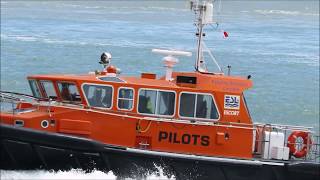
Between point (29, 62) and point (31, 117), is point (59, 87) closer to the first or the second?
point (31, 117)

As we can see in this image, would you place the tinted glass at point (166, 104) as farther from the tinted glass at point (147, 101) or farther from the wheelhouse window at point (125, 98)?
the wheelhouse window at point (125, 98)

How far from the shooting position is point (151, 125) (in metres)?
12.4

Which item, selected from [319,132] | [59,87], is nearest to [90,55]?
[319,132]

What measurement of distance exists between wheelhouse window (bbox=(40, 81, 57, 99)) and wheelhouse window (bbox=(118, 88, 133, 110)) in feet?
3.58

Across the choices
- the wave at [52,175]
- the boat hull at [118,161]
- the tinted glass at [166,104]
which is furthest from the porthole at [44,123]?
the tinted glass at [166,104]

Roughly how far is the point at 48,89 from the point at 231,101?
305 cm

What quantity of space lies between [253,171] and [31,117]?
3.76m

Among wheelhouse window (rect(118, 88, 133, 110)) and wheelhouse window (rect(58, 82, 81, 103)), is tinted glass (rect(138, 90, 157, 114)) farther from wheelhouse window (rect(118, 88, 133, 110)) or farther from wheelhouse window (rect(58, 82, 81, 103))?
wheelhouse window (rect(58, 82, 81, 103))

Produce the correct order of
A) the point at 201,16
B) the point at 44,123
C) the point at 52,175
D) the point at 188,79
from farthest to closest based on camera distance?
the point at 201,16 < the point at 188,79 < the point at 44,123 < the point at 52,175

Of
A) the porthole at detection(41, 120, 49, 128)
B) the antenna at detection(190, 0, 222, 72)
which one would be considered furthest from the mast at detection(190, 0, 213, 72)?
the porthole at detection(41, 120, 49, 128)

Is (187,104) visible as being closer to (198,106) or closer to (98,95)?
(198,106)

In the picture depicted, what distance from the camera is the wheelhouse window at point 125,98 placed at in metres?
12.4

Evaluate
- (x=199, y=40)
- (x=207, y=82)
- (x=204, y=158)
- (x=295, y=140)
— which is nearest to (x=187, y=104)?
(x=207, y=82)

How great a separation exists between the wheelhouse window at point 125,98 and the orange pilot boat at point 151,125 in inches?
0.6
